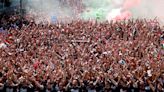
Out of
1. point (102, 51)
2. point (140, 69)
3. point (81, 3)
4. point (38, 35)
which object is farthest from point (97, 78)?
point (81, 3)

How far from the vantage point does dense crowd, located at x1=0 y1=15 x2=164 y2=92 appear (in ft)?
50.4

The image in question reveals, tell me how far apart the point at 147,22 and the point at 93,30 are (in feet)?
10.9

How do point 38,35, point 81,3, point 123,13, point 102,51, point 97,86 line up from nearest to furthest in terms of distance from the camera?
point 97,86 < point 102,51 < point 38,35 < point 123,13 < point 81,3

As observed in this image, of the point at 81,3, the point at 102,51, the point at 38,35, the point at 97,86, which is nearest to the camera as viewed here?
the point at 97,86

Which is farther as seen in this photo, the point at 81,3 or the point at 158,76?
the point at 81,3

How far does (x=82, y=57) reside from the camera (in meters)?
19.0

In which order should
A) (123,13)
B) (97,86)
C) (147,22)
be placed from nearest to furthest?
1. (97,86)
2. (147,22)
3. (123,13)

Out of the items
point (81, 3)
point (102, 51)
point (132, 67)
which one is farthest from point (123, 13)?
point (132, 67)

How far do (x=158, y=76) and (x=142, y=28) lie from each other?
32.6ft

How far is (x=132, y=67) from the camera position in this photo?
655 inches

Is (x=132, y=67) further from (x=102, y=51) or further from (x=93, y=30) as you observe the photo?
(x=93, y=30)

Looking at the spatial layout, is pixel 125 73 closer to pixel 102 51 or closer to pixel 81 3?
pixel 102 51

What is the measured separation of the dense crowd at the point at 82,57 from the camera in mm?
15359

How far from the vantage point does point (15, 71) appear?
15.8m
